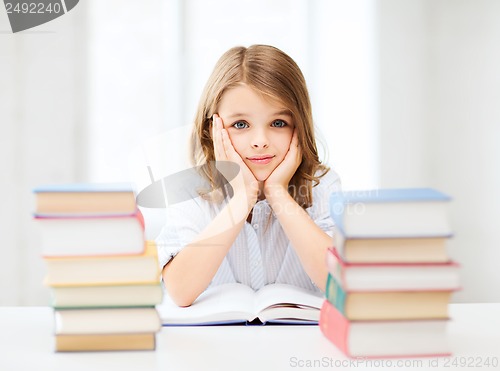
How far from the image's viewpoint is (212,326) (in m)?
1.03

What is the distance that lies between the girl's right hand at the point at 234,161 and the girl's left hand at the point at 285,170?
3cm

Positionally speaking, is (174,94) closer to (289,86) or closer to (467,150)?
(467,150)

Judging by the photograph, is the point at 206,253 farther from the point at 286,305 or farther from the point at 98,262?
the point at 98,262

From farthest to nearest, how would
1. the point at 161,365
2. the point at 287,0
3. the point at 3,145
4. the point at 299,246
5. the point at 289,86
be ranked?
the point at 287,0 < the point at 3,145 < the point at 289,86 < the point at 299,246 < the point at 161,365

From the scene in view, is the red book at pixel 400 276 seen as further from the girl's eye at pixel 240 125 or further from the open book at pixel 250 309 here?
the girl's eye at pixel 240 125

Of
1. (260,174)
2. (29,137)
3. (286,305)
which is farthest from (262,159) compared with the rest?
(29,137)

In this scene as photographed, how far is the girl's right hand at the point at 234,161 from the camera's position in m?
1.40

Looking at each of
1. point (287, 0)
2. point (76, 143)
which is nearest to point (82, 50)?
point (76, 143)

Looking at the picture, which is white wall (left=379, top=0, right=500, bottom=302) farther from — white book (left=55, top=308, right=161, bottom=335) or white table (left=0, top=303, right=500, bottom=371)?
white book (left=55, top=308, right=161, bottom=335)

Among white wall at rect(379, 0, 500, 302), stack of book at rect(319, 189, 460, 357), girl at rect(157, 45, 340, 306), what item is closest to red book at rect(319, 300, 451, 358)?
stack of book at rect(319, 189, 460, 357)

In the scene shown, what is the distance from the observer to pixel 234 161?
1448 mm

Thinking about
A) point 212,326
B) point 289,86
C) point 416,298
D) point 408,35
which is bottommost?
point 212,326

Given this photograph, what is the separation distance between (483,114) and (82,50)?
185 cm

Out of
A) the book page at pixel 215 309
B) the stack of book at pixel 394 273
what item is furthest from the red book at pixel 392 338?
the book page at pixel 215 309
